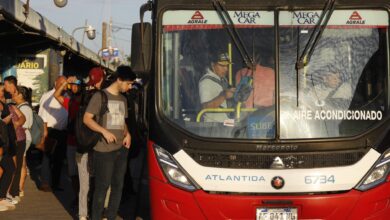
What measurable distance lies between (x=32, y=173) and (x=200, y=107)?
8.68m

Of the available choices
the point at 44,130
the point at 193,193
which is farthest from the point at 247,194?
the point at 44,130

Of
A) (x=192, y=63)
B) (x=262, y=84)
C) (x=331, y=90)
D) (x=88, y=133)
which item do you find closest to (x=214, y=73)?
(x=192, y=63)

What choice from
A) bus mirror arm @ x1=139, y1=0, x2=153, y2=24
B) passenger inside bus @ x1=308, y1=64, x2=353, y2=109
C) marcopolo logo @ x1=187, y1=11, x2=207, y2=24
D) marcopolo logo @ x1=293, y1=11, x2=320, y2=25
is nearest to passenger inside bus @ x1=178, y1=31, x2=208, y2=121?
marcopolo logo @ x1=187, y1=11, x2=207, y2=24

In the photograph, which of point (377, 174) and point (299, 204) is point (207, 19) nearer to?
point (299, 204)

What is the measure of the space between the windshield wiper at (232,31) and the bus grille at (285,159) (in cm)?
91

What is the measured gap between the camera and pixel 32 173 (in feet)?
50.2

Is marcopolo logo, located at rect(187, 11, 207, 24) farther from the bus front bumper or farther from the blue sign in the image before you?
the bus front bumper

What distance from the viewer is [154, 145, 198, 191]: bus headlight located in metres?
7.14

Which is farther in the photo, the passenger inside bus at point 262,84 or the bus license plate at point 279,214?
the passenger inside bus at point 262,84

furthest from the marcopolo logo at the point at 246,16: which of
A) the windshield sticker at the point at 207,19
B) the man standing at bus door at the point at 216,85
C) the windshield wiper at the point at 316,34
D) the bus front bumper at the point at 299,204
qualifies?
the bus front bumper at the point at 299,204

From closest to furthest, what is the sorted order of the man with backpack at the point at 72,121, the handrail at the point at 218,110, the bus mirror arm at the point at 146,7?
1. the handrail at the point at 218,110
2. the bus mirror arm at the point at 146,7
3. the man with backpack at the point at 72,121

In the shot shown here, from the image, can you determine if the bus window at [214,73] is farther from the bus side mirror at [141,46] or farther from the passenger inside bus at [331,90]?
the passenger inside bus at [331,90]

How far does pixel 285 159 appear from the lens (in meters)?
7.14

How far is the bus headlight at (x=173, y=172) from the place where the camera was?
7145mm
